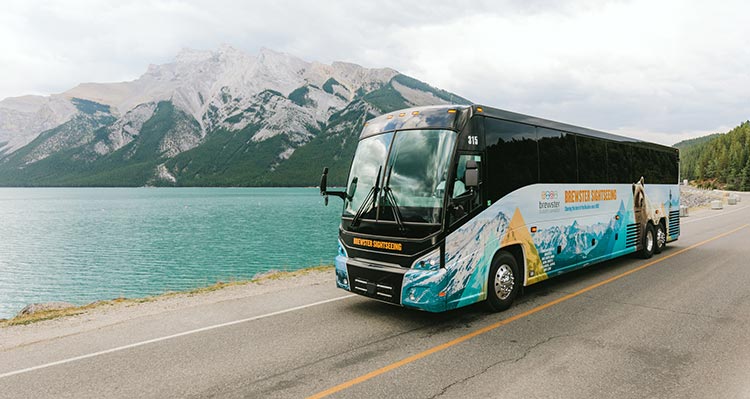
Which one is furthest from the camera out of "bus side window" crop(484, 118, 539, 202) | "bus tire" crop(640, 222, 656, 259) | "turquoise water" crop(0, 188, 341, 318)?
"turquoise water" crop(0, 188, 341, 318)

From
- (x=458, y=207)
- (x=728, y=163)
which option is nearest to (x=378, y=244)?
(x=458, y=207)

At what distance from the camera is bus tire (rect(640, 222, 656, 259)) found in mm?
13289

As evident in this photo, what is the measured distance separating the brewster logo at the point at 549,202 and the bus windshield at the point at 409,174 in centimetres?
301

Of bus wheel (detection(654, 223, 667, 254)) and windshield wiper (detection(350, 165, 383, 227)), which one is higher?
windshield wiper (detection(350, 165, 383, 227))

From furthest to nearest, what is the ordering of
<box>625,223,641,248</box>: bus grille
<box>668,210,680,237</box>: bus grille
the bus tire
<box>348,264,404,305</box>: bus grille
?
<box>668,210,680,237</box>: bus grille → the bus tire → <box>625,223,641,248</box>: bus grille → <box>348,264,404,305</box>: bus grille

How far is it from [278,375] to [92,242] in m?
45.7

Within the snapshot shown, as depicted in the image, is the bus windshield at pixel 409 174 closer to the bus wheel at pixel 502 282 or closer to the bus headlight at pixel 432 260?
the bus headlight at pixel 432 260

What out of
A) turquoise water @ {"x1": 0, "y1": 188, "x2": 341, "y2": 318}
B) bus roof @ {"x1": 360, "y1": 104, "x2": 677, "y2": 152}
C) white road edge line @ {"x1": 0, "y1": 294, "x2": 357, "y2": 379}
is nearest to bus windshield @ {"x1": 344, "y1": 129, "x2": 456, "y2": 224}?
bus roof @ {"x1": 360, "y1": 104, "x2": 677, "y2": 152}

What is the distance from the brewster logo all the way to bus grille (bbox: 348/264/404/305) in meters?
3.75

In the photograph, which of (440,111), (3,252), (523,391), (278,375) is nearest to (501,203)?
(440,111)

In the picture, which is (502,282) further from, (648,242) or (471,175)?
(648,242)

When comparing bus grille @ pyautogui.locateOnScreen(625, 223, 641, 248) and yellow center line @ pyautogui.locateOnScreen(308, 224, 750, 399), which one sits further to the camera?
bus grille @ pyautogui.locateOnScreen(625, 223, 641, 248)

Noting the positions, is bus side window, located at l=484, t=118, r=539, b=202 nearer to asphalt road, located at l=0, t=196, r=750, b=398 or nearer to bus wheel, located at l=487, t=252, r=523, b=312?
bus wheel, located at l=487, t=252, r=523, b=312

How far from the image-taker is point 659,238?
47.4ft
